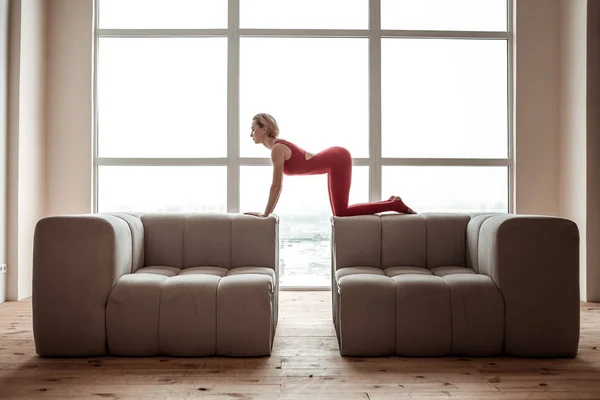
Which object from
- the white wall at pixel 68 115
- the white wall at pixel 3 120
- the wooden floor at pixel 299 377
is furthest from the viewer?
the white wall at pixel 68 115

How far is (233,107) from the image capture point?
4891mm

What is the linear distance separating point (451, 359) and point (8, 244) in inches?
141

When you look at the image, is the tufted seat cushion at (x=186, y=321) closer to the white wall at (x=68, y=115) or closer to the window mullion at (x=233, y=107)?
the window mullion at (x=233, y=107)

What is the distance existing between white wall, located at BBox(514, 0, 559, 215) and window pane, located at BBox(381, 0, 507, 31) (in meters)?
0.32

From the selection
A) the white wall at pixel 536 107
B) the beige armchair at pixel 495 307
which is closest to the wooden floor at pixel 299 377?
the beige armchair at pixel 495 307

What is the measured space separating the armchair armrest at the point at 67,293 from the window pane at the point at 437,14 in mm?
3519

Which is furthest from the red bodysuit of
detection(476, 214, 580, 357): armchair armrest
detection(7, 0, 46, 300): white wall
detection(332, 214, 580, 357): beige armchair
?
detection(7, 0, 46, 300): white wall

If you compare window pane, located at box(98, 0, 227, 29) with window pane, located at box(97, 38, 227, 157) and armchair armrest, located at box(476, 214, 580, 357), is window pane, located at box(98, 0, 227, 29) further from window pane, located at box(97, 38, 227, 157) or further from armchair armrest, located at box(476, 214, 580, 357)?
armchair armrest, located at box(476, 214, 580, 357)

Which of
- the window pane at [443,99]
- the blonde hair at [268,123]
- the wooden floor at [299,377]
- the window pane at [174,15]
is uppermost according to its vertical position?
the window pane at [174,15]

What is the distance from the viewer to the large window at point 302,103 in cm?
491

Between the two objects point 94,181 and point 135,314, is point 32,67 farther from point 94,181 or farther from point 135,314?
point 135,314

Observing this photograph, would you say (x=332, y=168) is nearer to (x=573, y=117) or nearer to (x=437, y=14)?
(x=437, y=14)

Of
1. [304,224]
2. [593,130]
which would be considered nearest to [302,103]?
[304,224]

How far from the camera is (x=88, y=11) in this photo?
484cm
